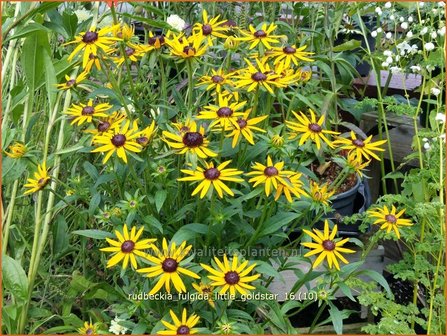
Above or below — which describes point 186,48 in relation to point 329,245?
above

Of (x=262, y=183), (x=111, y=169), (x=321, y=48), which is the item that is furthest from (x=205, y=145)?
(x=321, y=48)

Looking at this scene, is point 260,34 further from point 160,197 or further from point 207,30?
point 160,197

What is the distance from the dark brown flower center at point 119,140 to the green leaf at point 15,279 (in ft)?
0.89

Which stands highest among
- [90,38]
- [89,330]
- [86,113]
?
[90,38]

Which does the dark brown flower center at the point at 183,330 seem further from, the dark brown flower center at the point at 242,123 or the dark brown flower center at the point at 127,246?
the dark brown flower center at the point at 242,123

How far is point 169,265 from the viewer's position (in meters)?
0.76

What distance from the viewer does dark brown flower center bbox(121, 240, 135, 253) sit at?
0.78m

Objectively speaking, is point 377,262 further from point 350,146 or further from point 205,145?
point 205,145

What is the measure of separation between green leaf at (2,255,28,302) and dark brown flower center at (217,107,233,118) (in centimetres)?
39

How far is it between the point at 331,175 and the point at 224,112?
0.86 meters

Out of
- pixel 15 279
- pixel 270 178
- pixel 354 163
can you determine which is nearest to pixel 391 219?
pixel 354 163

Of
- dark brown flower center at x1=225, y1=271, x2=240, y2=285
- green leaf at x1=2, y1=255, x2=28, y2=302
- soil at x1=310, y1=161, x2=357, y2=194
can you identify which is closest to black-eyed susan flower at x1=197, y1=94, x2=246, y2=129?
dark brown flower center at x1=225, y1=271, x2=240, y2=285

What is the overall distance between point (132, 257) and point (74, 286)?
36 cm

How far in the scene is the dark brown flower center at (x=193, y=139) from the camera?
2.64ft
